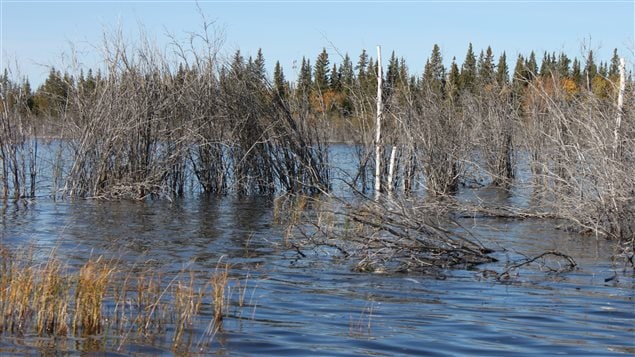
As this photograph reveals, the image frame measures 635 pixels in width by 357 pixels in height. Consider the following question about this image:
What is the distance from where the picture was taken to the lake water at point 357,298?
6723 millimetres

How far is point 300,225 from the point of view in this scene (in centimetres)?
1388

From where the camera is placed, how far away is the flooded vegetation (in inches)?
275

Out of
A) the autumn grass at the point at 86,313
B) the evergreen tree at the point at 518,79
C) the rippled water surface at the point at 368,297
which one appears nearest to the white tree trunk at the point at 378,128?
the evergreen tree at the point at 518,79

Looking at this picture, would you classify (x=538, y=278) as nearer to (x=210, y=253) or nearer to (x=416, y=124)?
(x=210, y=253)

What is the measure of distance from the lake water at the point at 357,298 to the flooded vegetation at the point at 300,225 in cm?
3

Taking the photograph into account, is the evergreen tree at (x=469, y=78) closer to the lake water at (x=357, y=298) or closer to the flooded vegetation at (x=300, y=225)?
the flooded vegetation at (x=300, y=225)

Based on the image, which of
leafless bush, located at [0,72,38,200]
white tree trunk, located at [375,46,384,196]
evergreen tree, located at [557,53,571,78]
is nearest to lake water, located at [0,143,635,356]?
leafless bush, located at [0,72,38,200]

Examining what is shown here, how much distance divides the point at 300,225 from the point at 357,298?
5360mm

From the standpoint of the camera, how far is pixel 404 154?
2009 centimetres

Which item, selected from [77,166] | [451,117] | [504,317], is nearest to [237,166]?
[77,166]

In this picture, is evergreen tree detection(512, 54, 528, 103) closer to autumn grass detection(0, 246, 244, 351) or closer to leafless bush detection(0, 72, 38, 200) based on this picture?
autumn grass detection(0, 246, 244, 351)

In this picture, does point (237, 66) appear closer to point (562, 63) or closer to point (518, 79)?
point (518, 79)

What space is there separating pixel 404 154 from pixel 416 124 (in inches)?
46.5

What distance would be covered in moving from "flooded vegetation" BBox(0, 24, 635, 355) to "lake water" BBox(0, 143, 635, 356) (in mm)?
32
